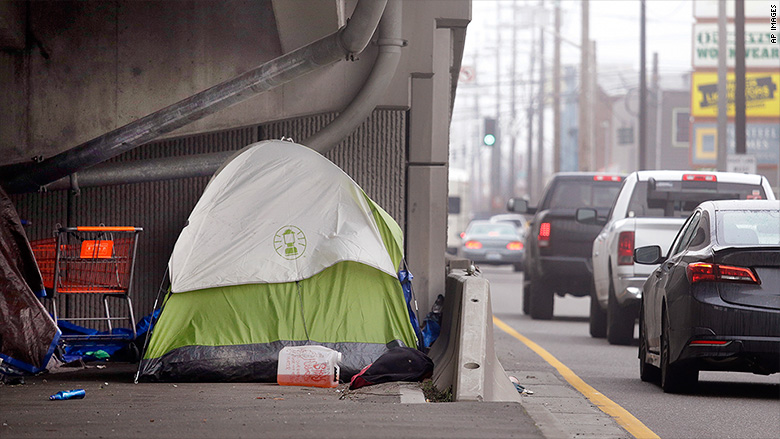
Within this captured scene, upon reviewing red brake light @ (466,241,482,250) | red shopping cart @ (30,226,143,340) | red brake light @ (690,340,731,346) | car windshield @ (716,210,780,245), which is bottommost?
red brake light @ (690,340,731,346)

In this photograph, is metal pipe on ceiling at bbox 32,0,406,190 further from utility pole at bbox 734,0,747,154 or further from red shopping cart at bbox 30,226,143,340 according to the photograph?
utility pole at bbox 734,0,747,154

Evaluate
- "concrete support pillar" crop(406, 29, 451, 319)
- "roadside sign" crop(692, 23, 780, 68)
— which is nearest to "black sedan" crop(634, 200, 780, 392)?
"concrete support pillar" crop(406, 29, 451, 319)

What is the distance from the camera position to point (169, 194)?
40.5 feet

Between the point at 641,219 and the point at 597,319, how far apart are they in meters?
2.10

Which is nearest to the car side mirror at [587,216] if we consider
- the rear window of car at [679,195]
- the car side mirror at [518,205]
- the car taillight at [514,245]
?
the rear window of car at [679,195]

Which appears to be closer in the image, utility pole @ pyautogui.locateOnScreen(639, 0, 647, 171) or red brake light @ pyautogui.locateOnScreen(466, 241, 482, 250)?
red brake light @ pyautogui.locateOnScreen(466, 241, 482, 250)

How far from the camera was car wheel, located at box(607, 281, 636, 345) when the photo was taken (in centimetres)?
1468

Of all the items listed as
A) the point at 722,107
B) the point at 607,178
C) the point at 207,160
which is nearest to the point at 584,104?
the point at 722,107

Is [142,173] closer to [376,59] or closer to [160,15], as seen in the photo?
[160,15]

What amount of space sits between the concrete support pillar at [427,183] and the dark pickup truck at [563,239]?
6.01 meters

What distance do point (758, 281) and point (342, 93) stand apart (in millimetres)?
4624

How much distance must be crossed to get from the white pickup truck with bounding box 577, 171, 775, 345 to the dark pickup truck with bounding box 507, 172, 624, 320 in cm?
255

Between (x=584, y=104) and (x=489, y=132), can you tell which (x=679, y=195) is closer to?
(x=489, y=132)

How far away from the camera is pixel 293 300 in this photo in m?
9.95
